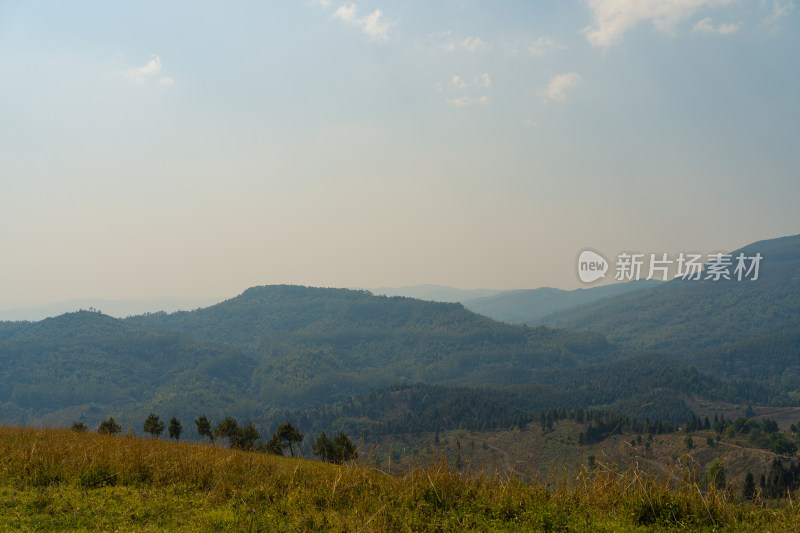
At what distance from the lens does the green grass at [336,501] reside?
7879mm

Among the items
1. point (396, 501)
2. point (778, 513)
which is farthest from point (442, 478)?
point (778, 513)

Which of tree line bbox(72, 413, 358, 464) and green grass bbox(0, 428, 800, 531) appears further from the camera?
tree line bbox(72, 413, 358, 464)

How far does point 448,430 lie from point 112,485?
194631 millimetres

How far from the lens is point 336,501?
898 cm

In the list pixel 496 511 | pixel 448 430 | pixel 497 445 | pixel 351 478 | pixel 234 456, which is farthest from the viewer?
pixel 448 430

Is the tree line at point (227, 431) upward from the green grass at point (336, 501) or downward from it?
downward

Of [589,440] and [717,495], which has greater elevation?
[717,495]

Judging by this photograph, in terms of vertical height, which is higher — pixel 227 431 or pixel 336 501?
pixel 336 501

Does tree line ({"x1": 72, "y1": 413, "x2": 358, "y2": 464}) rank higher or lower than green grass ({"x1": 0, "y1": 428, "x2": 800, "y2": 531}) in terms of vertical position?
lower

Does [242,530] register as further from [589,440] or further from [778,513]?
[589,440]

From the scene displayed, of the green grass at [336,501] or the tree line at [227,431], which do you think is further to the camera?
the tree line at [227,431]

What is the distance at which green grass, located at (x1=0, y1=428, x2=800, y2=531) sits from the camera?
788 centimetres

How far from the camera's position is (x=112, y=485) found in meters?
10.2

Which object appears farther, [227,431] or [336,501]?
[227,431]
